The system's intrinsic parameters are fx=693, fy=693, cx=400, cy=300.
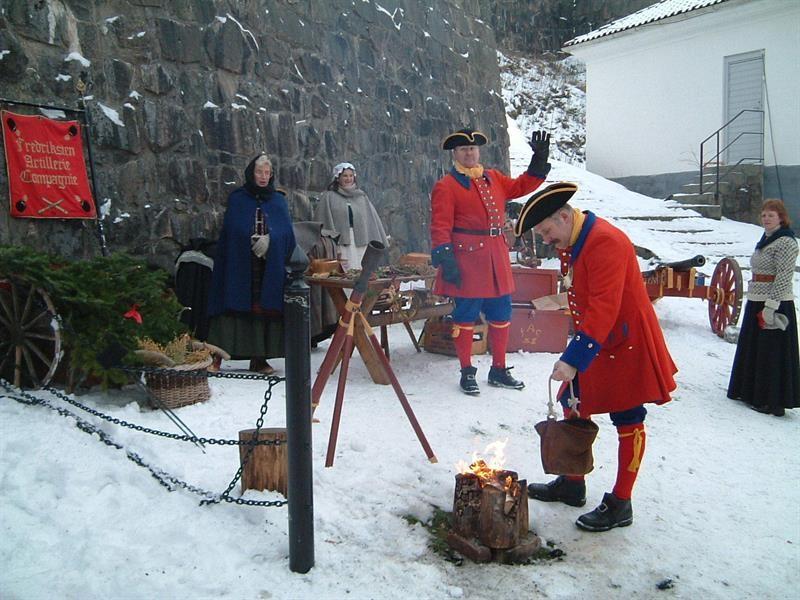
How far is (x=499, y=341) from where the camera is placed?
5.65 metres

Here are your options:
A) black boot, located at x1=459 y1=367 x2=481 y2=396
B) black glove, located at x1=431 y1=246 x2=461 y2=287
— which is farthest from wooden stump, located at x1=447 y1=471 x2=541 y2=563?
black glove, located at x1=431 y1=246 x2=461 y2=287

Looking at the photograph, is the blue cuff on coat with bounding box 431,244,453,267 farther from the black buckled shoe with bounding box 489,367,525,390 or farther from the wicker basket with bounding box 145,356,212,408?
the wicker basket with bounding box 145,356,212,408

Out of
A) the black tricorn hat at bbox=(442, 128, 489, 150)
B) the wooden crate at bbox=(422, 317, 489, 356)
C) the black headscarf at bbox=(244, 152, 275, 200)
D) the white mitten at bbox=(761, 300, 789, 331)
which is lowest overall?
the wooden crate at bbox=(422, 317, 489, 356)

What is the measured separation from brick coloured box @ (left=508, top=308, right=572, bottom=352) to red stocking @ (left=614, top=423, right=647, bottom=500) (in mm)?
3371

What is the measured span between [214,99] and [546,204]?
3763 millimetres

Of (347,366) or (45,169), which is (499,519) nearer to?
(347,366)

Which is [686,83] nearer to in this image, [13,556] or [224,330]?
[224,330]

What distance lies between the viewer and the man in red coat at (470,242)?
17.8ft

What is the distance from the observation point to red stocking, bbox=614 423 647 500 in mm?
3311

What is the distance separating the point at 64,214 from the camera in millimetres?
4805

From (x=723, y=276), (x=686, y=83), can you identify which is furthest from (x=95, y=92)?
(x=686, y=83)

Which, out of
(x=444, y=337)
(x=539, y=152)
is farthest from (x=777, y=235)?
(x=444, y=337)

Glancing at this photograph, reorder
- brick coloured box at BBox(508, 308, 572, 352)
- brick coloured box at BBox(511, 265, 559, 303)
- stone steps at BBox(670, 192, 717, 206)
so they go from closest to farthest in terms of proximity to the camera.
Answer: brick coloured box at BBox(508, 308, 572, 352) < brick coloured box at BBox(511, 265, 559, 303) < stone steps at BBox(670, 192, 717, 206)

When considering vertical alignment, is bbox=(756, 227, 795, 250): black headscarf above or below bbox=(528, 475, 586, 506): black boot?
above
